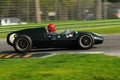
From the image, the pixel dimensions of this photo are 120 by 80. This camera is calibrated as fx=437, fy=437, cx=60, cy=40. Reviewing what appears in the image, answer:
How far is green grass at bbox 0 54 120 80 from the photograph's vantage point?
29.0 feet

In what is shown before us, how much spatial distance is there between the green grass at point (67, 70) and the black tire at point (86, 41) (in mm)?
3341

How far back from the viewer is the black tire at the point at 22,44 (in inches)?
576

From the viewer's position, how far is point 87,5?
30.4 metres

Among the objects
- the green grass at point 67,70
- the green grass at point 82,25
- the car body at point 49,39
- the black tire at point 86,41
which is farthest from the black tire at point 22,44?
the green grass at point 82,25

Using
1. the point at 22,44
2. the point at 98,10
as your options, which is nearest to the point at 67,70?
the point at 22,44

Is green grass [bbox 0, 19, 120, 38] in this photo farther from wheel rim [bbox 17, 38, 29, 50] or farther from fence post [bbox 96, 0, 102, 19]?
wheel rim [bbox 17, 38, 29, 50]

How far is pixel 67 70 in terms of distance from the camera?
9500 millimetres

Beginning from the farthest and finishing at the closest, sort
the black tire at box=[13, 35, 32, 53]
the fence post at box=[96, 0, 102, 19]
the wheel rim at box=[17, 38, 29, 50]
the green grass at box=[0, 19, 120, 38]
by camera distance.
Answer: the fence post at box=[96, 0, 102, 19] → the green grass at box=[0, 19, 120, 38] → the wheel rim at box=[17, 38, 29, 50] → the black tire at box=[13, 35, 32, 53]

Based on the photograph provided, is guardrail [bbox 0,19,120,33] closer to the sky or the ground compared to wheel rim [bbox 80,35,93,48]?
closer to the sky

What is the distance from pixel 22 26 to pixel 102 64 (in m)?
17.5

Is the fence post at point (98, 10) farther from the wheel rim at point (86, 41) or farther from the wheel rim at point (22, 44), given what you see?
the wheel rim at point (22, 44)

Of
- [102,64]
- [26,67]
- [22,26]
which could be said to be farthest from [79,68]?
[22,26]

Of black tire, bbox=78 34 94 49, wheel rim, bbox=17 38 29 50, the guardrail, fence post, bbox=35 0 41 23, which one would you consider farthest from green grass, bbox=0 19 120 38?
black tire, bbox=78 34 94 49

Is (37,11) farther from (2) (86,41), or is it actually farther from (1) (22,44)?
(2) (86,41)
